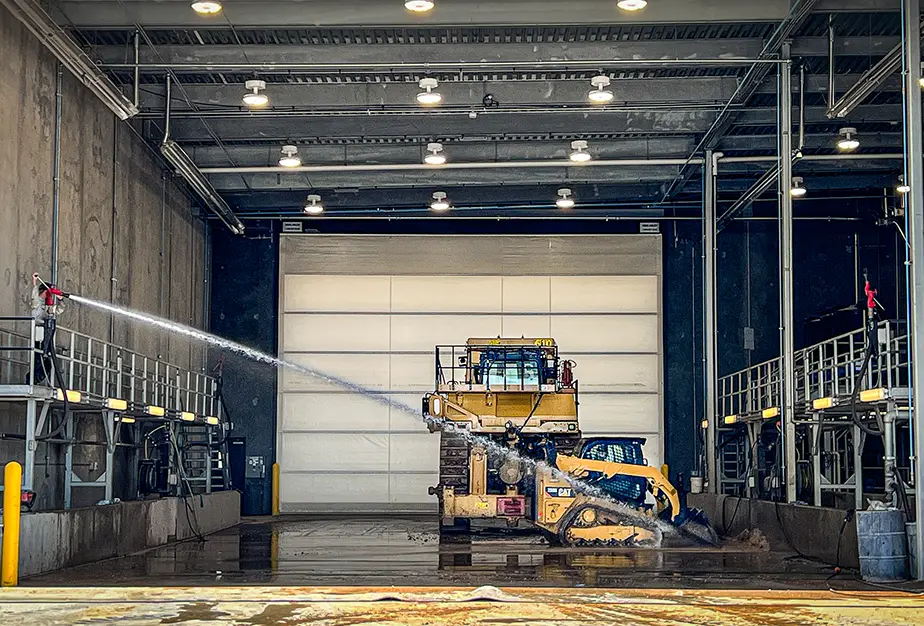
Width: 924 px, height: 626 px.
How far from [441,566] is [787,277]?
1005 cm

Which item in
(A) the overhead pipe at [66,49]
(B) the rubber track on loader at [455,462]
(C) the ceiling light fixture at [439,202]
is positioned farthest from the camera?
(C) the ceiling light fixture at [439,202]

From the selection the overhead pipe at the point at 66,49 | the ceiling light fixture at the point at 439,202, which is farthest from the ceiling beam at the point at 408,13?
the ceiling light fixture at the point at 439,202

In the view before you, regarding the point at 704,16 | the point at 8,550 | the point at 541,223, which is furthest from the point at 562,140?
the point at 8,550

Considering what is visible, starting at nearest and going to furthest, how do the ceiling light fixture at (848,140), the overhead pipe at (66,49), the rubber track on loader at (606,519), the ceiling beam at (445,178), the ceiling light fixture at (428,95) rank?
the overhead pipe at (66,49), the rubber track on loader at (606,519), the ceiling light fixture at (428,95), the ceiling light fixture at (848,140), the ceiling beam at (445,178)

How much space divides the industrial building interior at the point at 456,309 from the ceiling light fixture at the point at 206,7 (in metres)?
0.07

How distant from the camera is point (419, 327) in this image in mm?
38250

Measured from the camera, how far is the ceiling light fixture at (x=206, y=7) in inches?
838

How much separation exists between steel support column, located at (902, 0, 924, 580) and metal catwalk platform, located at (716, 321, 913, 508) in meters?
0.96

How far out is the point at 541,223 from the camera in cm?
3841

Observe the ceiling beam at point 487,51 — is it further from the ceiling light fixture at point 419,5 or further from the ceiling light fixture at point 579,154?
the ceiling light fixture at point 579,154

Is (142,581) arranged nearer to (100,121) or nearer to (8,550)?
(8,550)

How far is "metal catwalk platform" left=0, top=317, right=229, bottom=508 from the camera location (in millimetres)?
20406

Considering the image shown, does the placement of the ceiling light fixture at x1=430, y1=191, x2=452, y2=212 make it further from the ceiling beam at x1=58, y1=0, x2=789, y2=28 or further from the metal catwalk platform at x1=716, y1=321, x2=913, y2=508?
the ceiling beam at x1=58, y1=0, x2=789, y2=28

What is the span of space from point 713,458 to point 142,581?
56.7ft
